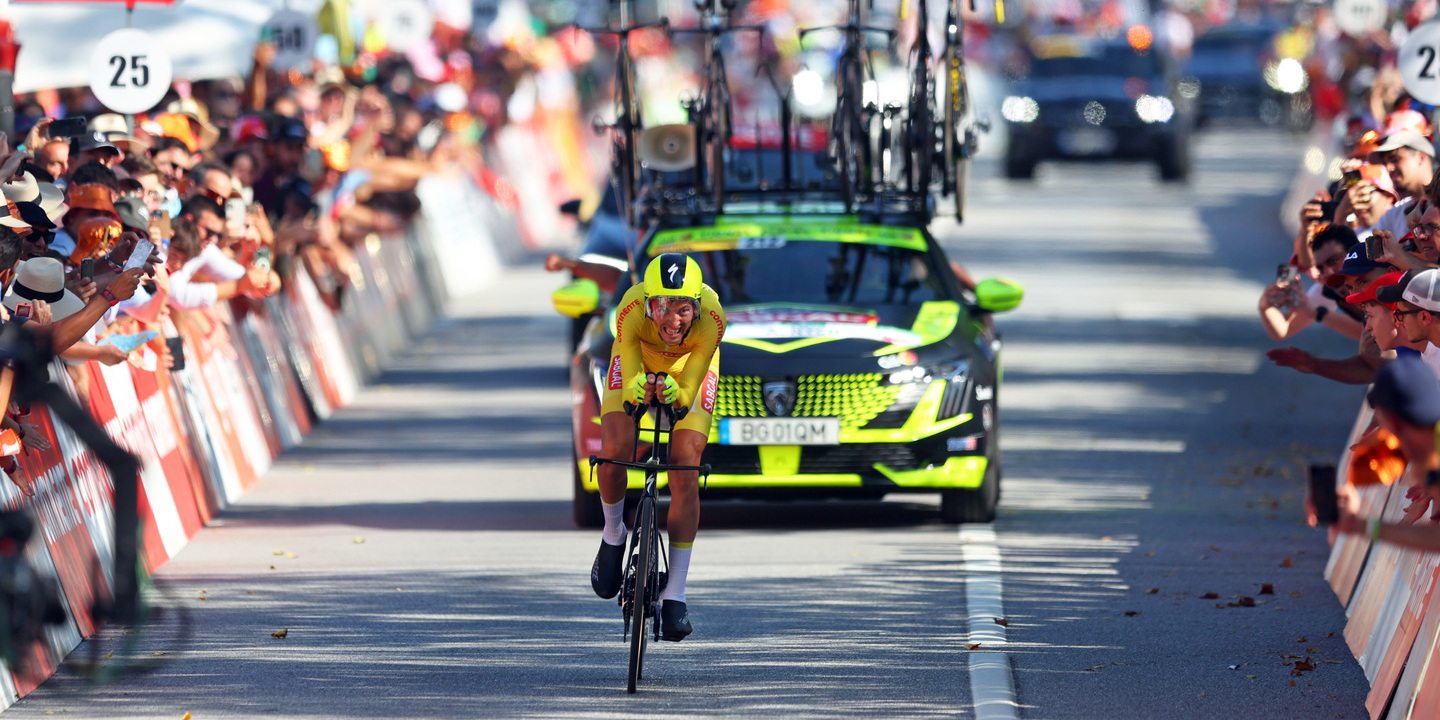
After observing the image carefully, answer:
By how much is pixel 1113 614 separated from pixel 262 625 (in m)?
3.57

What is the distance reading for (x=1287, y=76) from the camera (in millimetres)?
50094

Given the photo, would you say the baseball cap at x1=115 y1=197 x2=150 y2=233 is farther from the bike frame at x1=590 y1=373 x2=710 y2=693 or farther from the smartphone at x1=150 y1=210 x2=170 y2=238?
the bike frame at x1=590 y1=373 x2=710 y2=693

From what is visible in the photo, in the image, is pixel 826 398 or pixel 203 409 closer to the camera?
pixel 826 398

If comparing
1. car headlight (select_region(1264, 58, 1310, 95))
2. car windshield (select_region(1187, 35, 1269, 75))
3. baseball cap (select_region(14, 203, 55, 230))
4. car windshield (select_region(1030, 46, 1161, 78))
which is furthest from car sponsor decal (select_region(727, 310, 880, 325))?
car windshield (select_region(1187, 35, 1269, 75))

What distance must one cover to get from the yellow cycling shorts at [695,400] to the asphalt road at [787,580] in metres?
0.92

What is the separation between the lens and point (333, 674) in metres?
8.78

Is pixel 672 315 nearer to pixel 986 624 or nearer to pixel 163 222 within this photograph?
pixel 986 624

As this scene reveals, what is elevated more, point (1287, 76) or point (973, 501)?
point (973, 501)

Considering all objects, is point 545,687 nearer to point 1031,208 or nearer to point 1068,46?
point 1031,208

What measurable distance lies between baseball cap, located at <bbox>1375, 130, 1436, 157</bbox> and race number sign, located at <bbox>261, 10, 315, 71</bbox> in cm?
1098

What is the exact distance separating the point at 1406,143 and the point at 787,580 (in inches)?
154

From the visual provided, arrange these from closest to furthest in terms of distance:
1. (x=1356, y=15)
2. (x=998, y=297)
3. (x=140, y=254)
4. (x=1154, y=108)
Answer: (x=140, y=254)
(x=998, y=297)
(x=1356, y=15)
(x=1154, y=108)

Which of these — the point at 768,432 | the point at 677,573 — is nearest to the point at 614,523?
the point at 677,573

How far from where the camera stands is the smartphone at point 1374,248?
9.27m
